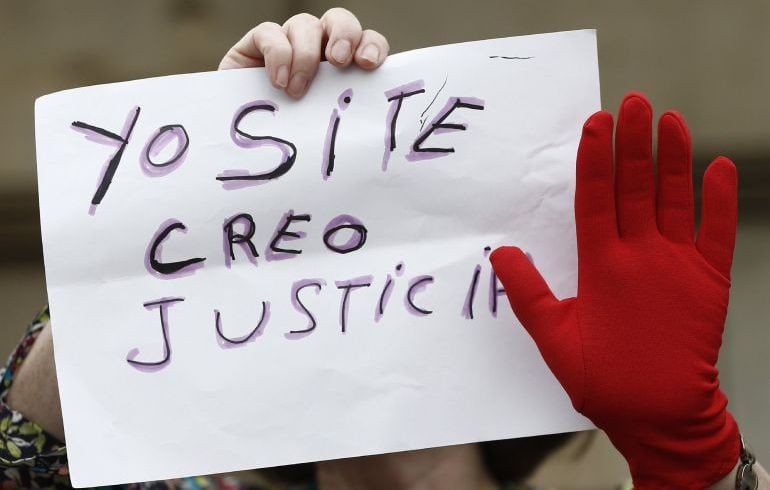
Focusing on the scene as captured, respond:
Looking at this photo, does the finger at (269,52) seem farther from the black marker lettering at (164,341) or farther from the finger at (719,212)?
the finger at (719,212)

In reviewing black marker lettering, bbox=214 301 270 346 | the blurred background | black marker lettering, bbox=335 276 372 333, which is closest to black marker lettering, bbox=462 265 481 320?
black marker lettering, bbox=335 276 372 333

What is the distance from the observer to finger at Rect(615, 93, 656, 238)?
0.85 m

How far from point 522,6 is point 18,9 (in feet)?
4.77

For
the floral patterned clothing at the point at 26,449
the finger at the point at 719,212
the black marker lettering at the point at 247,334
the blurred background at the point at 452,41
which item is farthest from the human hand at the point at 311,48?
the blurred background at the point at 452,41

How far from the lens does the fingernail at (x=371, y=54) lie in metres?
0.93

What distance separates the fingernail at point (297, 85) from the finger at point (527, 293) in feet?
0.95

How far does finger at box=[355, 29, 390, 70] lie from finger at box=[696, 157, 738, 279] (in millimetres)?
380

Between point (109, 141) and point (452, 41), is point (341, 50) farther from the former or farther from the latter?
point (452, 41)

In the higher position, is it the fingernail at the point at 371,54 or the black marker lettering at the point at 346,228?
the fingernail at the point at 371,54

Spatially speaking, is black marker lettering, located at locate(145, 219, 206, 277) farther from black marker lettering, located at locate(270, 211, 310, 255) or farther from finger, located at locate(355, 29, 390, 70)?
finger, located at locate(355, 29, 390, 70)

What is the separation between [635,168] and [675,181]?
5 cm

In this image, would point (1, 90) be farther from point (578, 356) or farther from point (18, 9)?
point (578, 356)

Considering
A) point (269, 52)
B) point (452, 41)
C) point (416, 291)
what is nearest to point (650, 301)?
point (416, 291)

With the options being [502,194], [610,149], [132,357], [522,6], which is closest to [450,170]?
[502,194]
